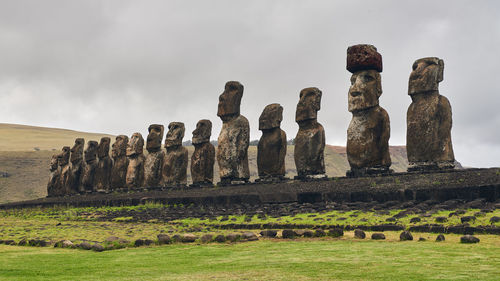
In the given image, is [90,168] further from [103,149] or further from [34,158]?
[34,158]

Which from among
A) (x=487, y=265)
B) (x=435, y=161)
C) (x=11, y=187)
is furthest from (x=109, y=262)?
(x=11, y=187)

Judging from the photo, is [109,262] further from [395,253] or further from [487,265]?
[487,265]

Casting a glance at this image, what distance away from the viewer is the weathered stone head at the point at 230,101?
19.9 metres

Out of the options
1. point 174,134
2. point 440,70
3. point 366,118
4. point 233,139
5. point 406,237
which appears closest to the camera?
point 406,237

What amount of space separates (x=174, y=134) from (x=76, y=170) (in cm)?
940

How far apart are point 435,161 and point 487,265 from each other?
961 centimetres

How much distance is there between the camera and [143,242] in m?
8.43

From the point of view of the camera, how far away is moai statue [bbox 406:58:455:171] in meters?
14.4

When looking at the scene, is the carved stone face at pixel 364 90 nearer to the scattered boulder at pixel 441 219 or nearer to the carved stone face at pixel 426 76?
the carved stone face at pixel 426 76

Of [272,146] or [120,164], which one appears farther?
[120,164]

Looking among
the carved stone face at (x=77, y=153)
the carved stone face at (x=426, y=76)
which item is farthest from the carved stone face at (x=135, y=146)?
the carved stone face at (x=426, y=76)

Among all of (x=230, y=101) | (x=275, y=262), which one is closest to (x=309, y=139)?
(x=230, y=101)

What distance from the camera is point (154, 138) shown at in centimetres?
2364

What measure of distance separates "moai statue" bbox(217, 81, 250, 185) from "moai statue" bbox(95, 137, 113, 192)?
9241 millimetres
